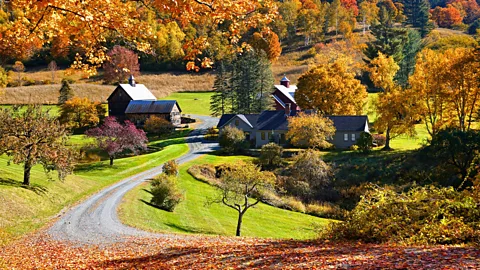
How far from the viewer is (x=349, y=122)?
2229 inches

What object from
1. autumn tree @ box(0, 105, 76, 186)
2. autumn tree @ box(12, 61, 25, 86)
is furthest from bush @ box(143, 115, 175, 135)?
autumn tree @ box(12, 61, 25, 86)

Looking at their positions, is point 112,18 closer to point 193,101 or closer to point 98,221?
point 98,221

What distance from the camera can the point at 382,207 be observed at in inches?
533

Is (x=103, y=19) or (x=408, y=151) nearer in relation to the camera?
(x=103, y=19)

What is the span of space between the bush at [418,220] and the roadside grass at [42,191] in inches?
632

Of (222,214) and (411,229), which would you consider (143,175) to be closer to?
(222,214)

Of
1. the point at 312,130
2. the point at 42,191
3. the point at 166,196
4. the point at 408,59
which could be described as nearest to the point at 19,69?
the point at 312,130

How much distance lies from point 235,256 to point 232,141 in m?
43.0

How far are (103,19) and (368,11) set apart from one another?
5886 inches

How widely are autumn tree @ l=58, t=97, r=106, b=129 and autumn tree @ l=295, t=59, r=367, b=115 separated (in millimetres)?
35069

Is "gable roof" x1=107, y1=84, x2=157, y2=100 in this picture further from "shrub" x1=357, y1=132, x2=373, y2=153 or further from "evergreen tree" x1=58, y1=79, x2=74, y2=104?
"shrub" x1=357, y1=132, x2=373, y2=153

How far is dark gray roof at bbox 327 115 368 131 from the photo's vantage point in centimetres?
5581

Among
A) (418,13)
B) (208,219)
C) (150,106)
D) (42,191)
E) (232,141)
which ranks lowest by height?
(208,219)

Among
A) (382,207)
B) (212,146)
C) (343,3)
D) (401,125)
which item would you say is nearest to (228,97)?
(212,146)
